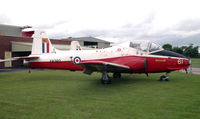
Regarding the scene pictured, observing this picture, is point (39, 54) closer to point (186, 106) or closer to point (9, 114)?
point (9, 114)

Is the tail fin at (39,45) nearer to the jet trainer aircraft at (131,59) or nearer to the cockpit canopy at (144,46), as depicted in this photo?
the jet trainer aircraft at (131,59)

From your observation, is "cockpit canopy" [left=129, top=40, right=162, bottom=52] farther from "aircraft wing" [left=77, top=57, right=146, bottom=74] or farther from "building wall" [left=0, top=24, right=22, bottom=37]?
"building wall" [left=0, top=24, right=22, bottom=37]

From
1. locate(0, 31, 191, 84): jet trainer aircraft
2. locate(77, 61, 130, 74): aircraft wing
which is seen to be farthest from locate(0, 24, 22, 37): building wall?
locate(77, 61, 130, 74): aircraft wing

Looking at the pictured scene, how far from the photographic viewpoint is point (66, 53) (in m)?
10.8

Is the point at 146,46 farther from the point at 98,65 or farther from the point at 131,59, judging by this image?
the point at 98,65

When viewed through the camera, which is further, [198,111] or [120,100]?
[120,100]

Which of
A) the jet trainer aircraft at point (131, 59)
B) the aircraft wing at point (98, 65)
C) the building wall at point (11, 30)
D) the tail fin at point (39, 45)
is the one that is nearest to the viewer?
the aircraft wing at point (98, 65)

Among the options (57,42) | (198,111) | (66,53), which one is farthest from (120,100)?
(57,42)

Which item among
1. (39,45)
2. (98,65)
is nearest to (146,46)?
(98,65)

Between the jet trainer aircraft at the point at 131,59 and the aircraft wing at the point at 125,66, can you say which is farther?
the jet trainer aircraft at the point at 131,59

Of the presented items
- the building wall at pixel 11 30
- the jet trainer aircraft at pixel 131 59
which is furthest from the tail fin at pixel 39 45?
Result: the building wall at pixel 11 30

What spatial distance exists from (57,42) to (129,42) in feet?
68.2

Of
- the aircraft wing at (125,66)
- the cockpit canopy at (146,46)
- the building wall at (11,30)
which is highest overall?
the building wall at (11,30)

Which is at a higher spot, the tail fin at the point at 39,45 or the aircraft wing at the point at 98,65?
the tail fin at the point at 39,45
